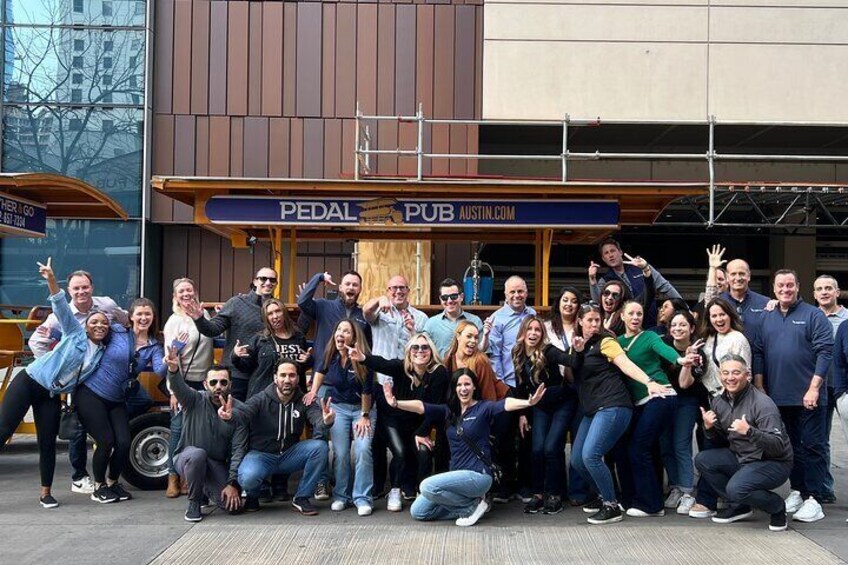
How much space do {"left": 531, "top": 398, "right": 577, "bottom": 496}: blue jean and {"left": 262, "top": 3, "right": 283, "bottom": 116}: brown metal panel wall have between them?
956 cm

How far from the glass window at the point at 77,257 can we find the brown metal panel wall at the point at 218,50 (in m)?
2.63

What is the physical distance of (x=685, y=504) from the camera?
668cm

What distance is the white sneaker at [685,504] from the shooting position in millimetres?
6664

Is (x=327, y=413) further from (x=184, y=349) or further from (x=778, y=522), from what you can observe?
(x=778, y=522)

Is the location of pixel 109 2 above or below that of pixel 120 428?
above

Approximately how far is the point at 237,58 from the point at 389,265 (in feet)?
16.4

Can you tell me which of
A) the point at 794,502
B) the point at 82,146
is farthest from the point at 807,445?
the point at 82,146

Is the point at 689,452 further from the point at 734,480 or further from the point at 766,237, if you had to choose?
the point at 766,237

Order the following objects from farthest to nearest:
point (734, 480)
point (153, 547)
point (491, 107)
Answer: point (491, 107) < point (734, 480) < point (153, 547)

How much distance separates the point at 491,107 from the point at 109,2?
22.5 ft

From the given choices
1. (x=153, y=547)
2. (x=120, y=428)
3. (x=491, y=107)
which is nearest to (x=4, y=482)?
(x=120, y=428)

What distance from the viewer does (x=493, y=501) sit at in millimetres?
6996

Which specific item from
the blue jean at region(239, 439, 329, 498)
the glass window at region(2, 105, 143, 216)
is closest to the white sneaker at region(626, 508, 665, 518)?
the blue jean at region(239, 439, 329, 498)

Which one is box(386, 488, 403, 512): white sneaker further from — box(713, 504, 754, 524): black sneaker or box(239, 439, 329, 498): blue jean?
box(713, 504, 754, 524): black sneaker
